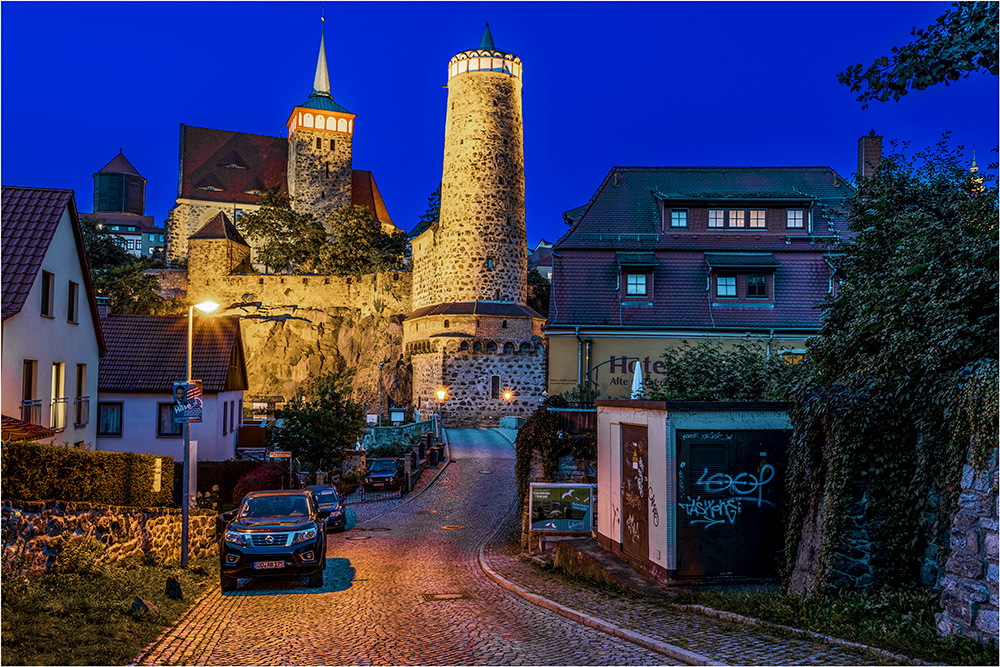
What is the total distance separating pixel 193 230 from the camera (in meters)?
74.0

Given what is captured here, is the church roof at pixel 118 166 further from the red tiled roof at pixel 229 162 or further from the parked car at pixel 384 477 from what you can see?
the parked car at pixel 384 477

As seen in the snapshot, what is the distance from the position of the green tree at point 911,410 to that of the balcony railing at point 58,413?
61.4ft

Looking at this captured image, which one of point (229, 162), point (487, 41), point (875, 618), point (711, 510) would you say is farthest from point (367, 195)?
point (875, 618)

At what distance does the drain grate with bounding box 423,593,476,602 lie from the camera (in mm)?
13039

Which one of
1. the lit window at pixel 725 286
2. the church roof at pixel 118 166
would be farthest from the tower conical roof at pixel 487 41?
the church roof at pixel 118 166

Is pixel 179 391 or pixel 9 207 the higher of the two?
pixel 9 207

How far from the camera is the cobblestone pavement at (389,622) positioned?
30.2 ft

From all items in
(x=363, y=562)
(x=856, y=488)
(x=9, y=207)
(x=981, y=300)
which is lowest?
(x=363, y=562)

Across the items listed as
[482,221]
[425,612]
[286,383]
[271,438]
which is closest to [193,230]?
[286,383]

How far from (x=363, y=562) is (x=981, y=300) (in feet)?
41.3

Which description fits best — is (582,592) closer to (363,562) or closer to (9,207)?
(363,562)

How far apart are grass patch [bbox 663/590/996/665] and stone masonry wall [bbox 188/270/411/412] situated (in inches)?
1909

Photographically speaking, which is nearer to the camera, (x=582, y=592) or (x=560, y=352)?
(x=582, y=592)

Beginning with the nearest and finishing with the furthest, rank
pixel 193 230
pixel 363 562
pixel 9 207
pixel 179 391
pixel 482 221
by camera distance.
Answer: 1. pixel 179 391
2. pixel 363 562
3. pixel 9 207
4. pixel 482 221
5. pixel 193 230
